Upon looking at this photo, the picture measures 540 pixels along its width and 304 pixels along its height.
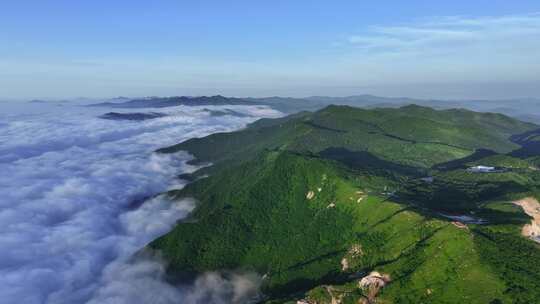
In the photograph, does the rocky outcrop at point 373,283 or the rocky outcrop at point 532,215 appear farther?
the rocky outcrop at point 532,215

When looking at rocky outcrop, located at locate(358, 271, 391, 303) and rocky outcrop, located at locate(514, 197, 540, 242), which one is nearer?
rocky outcrop, located at locate(358, 271, 391, 303)

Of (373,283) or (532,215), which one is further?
(532,215)

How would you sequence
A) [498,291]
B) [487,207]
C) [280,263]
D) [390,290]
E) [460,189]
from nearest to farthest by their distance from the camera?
[498,291] → [390,290] → [487,207] → [280,263] → [460,189]

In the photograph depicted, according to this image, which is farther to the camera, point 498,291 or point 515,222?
point 515,222

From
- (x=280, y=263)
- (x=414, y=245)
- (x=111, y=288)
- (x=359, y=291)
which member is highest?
(x=414, y=245)

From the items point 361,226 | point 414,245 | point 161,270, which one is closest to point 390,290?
point 414,245

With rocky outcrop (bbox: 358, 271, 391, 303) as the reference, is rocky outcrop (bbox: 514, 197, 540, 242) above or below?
above

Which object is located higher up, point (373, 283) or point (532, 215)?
point (532, 215)

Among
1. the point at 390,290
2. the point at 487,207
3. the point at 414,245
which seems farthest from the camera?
the point at 487,207

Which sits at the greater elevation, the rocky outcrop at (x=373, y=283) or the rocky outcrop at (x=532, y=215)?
the rocky outcrop at (x=532, y=215)

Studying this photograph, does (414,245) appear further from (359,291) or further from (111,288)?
(111,288)

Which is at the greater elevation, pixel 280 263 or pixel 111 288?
pixel 280 263
